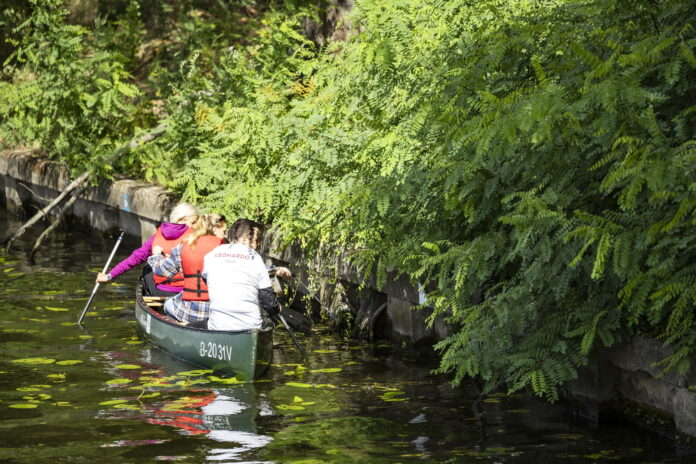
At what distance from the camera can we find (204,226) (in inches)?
416

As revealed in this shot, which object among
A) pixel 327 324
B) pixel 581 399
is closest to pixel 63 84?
pixel 327 324

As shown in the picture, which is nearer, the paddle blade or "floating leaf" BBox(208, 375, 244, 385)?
"floating leaf" BBox(208, 375, 244, 385)

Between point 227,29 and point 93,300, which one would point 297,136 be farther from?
point 227,29

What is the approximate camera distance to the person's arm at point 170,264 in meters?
10.9

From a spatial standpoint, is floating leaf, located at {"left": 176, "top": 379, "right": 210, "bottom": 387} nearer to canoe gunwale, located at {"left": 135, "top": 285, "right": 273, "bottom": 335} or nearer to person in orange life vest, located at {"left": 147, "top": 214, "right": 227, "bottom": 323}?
canoe gunwale, located at {"left": 135, "top": 285, "right": 273, "bottom": 335}

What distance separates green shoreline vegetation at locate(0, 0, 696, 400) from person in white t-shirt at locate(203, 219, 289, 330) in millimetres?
Result: 942

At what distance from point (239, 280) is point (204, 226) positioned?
112 cm

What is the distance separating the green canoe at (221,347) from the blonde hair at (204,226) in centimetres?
82

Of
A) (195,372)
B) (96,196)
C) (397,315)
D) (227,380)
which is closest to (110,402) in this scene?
(227,380)

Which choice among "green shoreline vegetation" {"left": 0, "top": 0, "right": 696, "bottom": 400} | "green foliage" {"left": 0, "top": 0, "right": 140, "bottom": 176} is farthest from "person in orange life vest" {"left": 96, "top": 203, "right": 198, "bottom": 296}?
"green foliage" {"left": 0, "top": 0, "right": 140, "bottom": 176}

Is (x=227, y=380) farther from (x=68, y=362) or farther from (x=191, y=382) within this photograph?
(x=68, y=362)

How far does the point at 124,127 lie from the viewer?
18016 mm

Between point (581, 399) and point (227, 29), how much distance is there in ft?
49.8

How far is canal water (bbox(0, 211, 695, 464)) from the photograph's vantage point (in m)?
7.29
